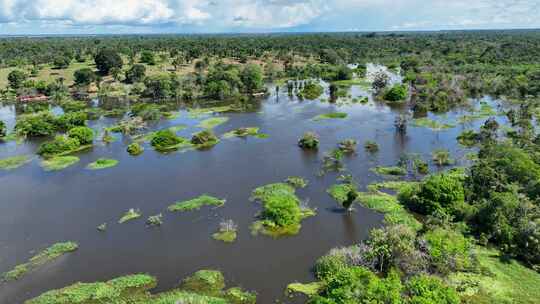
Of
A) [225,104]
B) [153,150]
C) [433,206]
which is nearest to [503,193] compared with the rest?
[433,206]

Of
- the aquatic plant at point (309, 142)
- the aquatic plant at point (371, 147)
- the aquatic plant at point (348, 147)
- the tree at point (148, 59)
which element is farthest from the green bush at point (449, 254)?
the tree at point (148, 59)

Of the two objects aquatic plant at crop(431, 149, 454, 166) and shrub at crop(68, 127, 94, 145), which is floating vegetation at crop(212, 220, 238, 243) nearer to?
aquatic plant at crop(431, 149, 454, 166)

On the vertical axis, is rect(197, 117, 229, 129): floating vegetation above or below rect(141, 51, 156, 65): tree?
below

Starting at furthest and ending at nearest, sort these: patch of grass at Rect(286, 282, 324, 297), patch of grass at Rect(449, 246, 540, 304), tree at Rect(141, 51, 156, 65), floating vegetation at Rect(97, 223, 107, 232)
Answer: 1. tree at Rect(141, 51, 156, 65)
2. floating vegetation at Rect(97, 223, 107, 232)
3. patch of grass at Rect(286, 282, 324, 297)
4. patch of grass at Rect(449, 246, 540, 304)

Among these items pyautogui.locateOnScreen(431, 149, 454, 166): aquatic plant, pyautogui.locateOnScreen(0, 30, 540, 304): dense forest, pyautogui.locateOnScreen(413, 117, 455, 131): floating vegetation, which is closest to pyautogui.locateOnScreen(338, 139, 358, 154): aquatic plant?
pyautogui.locateOnScreen(0, 30, 540, 304): dense forest

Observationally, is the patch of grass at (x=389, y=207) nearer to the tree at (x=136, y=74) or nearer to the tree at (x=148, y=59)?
the tree at (x=136, y=74)

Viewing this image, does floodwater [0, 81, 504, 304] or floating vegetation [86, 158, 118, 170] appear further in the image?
floating vegetation [86, 158, 118, 170]

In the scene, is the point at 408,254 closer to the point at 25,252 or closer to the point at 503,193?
the point at 503,193
